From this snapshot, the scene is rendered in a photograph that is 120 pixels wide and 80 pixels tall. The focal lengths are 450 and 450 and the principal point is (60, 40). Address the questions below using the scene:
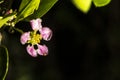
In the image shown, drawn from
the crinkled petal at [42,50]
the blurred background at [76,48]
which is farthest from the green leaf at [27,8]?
the blurred background at [76,48]

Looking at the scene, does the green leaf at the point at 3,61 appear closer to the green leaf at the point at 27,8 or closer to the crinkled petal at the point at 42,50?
the green leaf at the point at 27,8

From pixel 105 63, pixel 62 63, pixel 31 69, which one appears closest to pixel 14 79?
pixel 31 69

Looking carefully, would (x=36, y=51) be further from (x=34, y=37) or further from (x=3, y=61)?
(x=3, y=61)

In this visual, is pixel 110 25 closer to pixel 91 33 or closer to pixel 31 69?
pixel 91 33

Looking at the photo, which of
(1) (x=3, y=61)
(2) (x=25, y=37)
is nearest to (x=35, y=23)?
(2) (x=25, y=37)

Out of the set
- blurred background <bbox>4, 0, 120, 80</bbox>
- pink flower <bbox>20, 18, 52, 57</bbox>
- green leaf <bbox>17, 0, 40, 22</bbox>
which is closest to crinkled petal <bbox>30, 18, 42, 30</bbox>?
pink flower <bbox>20, 18, 52, 57</bbox>

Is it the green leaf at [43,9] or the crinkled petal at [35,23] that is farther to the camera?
the crinkled petal at [35,23]

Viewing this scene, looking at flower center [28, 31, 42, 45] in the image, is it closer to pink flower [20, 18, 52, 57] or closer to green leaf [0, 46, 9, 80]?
pink flower [20, 18, 52, 57]

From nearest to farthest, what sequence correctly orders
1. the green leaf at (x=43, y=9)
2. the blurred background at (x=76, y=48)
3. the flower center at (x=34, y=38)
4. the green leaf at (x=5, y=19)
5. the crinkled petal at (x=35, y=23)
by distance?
1. the green leaf at (x=5, y=19)
2. the green leaf at (x=43, y=9)
3. the crinkled petal at (x=35, y=23)
4. the flower center at (x=34, y=38)
5. the blurred background at (x=76, y=48)
